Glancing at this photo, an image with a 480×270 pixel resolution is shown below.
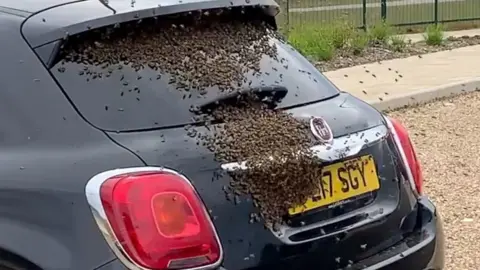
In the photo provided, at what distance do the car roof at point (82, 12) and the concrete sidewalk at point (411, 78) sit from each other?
6418mm

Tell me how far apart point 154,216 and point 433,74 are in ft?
30.7

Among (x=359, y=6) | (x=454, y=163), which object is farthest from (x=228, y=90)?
(x=359, y=6)

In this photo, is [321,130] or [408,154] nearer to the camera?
[321,130]

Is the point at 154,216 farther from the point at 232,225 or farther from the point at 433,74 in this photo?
the point at 433,74

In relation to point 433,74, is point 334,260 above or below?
above

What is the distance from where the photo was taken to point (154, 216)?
3.12 metres

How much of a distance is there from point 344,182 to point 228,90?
544 millimetres

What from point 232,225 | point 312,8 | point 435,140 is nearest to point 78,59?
point 232,225

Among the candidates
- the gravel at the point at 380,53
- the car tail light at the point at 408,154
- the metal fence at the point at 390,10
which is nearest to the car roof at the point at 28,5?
the car tail light at the point at 408,154

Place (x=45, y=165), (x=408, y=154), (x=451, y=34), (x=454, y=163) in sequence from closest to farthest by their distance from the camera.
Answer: (x=45, y=165) < (x=408, y=154) < (x=454, y=163) < (x=451, y=34)

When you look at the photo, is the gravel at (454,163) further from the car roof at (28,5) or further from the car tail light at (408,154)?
the car roof at (28,5)

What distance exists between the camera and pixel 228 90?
354 centimetres

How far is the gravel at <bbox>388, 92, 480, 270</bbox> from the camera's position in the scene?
232 inches

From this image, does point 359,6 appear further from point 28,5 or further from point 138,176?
point 138,176
